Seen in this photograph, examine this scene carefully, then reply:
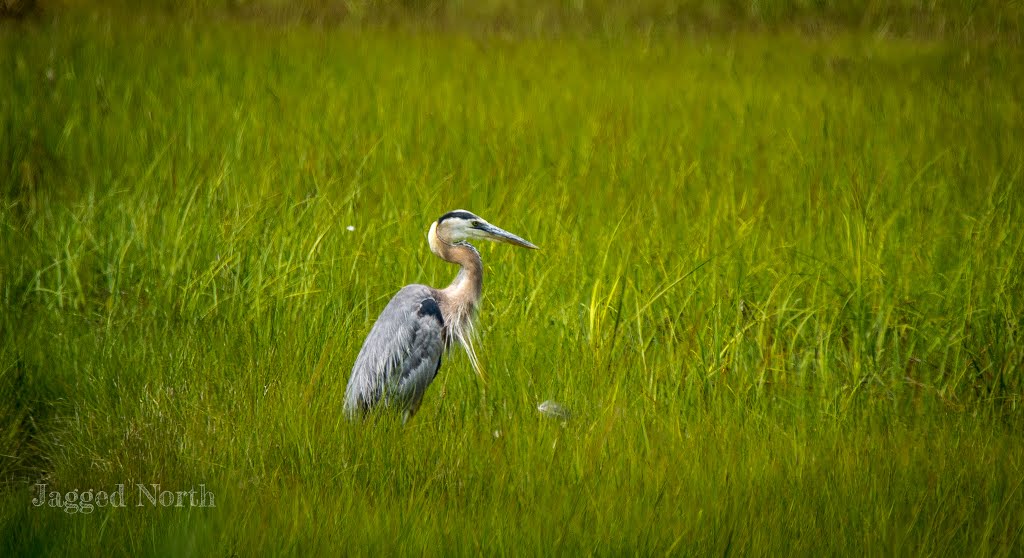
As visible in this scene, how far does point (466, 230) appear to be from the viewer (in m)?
3.77

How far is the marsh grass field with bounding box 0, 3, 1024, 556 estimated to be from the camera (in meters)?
2.91

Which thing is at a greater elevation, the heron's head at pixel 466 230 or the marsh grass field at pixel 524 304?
the heron's head at pixel 466 230

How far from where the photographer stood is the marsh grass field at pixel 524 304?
291 cm

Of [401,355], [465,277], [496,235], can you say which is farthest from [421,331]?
[496,235]

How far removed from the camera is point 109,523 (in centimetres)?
280

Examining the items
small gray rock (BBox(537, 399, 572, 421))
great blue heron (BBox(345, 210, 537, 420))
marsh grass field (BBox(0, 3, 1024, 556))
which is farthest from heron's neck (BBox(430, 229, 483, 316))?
small gray rock (BBox(537, 399, 572, 421))

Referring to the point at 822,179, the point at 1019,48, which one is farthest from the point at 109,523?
the point at 1019,48

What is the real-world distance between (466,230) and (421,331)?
0.41 metres

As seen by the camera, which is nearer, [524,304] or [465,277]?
[465,277]

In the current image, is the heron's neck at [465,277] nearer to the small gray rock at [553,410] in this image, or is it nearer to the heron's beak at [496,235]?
the heron's beak at [496,235]

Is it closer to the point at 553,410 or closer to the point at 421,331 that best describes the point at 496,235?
the point at 421,331

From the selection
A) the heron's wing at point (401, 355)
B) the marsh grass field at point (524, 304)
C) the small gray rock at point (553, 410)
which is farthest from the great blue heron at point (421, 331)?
the small gray rock at point (553, 410)

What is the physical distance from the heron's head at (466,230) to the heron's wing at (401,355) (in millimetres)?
219

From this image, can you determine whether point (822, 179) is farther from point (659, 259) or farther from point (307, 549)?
point (307, 549)
